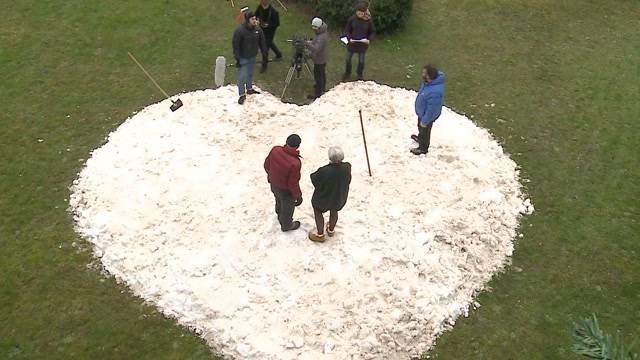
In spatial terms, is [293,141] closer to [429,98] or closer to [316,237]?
[316,237]

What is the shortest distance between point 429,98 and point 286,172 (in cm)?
348

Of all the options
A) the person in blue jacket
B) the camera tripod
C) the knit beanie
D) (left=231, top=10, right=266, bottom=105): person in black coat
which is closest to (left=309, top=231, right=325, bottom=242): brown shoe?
the knit beanie

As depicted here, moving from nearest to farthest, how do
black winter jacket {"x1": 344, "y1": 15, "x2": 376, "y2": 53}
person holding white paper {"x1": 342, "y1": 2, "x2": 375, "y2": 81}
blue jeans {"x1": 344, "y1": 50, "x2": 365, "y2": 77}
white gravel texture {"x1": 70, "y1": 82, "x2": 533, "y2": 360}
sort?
white gravel texture {"x1": 70, "y1": 82, "x2": 533, "y2": 360} < person holding white paper {"x1": 342, "y1": 2, "x2": 375, "y2": 81} < black winter jacket {"x1": 344, "y1": 15, "x2": 376, "y2": 53} < blue jeans {"x1": 344, "y1": 50, "x2": 365, "y2": 77}

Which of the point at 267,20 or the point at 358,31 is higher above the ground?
the point at 358,31

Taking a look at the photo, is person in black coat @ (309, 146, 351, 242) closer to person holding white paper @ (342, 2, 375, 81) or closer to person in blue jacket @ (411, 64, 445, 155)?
person in blue jacket @ (411, 64, 445, 155)

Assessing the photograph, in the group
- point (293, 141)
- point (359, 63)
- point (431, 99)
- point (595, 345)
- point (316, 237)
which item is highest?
point (595, 345)

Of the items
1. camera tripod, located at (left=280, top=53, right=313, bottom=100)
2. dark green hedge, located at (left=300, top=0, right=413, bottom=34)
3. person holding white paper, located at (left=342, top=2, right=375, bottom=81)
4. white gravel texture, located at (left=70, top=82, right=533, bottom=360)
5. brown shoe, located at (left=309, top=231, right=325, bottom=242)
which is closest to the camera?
white gravel texture, located at (left=70, top=82, right=533, bottom=360)

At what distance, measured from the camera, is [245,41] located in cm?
1130

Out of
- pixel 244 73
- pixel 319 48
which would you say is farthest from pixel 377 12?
pixel 244 73

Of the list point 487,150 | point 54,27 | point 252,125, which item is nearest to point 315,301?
point 252,125

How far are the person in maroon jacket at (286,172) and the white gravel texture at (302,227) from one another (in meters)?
0.77

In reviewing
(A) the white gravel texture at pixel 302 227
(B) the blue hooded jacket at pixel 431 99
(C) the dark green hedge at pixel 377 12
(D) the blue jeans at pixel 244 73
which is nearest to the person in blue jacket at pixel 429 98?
(B) the blue hooded jacket at pixel 431 99

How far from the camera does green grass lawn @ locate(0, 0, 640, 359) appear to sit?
322 inches

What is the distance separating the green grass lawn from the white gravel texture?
1.42ft
